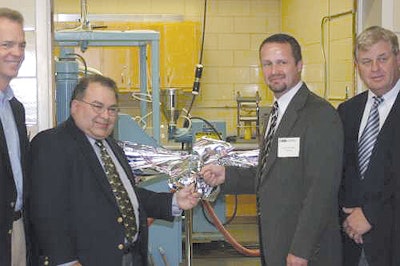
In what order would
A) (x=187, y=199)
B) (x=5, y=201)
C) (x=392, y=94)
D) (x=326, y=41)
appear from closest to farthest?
(x=5, y=201) → (x=392, y=94) → (x=187, y=199) → (x=326, y=41)

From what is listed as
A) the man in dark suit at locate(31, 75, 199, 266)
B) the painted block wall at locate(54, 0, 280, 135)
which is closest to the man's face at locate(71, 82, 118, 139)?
the man in dark suit at locate(31, 75, 199, 266)

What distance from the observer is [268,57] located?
2213mm

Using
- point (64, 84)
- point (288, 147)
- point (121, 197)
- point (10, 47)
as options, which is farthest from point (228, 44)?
point (10, 47)

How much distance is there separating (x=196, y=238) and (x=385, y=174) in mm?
2962

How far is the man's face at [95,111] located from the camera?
82.4 inches

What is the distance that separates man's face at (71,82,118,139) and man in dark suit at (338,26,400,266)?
968 mm

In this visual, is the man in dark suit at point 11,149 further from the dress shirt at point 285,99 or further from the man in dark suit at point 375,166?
the man in dark suit at point 375,166

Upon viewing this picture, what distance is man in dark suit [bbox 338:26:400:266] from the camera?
2.12 meters

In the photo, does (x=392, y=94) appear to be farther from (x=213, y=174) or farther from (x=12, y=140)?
(x=12, y=140)

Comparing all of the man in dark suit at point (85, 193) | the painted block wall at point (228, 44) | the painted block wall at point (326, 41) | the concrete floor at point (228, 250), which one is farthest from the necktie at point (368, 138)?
the painted block wall at point (228, 44)

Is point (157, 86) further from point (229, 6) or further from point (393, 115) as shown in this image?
point (229, 6)

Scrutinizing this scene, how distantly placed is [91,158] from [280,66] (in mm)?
808

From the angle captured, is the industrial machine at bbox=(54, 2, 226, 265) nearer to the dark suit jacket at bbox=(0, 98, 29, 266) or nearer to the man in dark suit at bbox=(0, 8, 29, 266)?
the man in dark suit at bbox=(0, 8, 29, 266)

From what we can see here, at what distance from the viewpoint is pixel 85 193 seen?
202 cm
